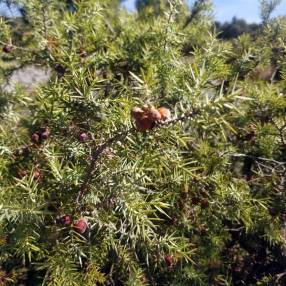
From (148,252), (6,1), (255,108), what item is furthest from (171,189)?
(6,1)

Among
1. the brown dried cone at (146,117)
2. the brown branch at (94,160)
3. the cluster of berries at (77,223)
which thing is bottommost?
the cluster of berries at (77,223)

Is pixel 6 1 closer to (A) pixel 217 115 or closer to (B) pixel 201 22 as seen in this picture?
(B) pixel 201 22

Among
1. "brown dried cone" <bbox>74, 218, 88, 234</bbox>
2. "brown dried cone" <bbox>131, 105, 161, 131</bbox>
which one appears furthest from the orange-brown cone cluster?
"brown dried cone" <bbox>74, 218, 88, 234</bbox>

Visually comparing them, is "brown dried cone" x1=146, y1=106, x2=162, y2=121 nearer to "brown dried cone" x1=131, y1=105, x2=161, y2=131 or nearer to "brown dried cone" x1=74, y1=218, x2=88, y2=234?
"brown dried cone" x1=131, y1=105, x2=161, y2=131

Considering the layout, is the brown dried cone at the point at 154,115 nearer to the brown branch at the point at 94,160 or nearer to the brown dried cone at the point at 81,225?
the brown branch at the point at 94,160

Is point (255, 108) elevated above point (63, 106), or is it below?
below

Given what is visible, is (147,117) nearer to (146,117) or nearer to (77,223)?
(146,117)

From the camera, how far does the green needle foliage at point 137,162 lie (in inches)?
48.9

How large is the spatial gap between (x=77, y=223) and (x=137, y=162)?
0.85 ft

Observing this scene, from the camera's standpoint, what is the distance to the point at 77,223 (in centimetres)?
127

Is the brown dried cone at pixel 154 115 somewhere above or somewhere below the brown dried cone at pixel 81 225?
above

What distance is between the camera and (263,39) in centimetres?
240

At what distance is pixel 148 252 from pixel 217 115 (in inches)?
22.5

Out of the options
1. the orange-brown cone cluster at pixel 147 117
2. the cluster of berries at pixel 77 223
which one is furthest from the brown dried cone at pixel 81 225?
the orange-brown cone cluster at pixel 147 117
